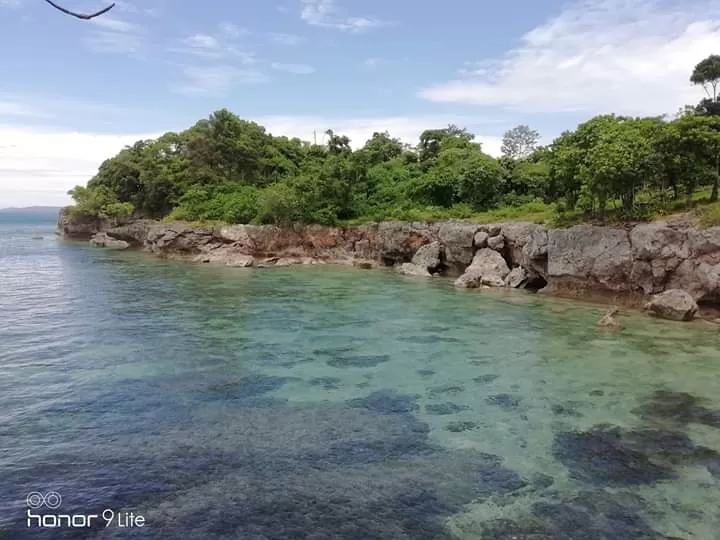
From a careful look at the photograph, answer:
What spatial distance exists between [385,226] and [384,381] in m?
29.2

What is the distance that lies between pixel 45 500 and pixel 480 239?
99.9 ft

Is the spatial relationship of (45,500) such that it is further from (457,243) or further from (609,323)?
(457,243)

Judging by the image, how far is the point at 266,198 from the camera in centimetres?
4850

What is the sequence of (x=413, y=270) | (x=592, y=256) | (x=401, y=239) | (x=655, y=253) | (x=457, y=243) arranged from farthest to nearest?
(x=401, y=239)
(x=413, y=270)
(x=457, y=243)
(x=592, y=256)
(x=655, y=253)

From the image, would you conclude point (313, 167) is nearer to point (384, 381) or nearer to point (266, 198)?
point (266, 198)

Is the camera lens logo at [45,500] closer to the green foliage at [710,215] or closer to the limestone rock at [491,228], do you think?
the green foliage at [710,215]

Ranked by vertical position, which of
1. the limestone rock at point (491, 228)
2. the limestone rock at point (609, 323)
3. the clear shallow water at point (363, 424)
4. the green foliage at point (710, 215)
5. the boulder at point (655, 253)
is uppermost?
the green foliage at point (710, 215)

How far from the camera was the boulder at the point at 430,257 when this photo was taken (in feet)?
128

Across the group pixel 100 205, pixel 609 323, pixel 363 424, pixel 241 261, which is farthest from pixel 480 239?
pixel 100 205

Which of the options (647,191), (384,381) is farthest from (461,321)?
(647,191)

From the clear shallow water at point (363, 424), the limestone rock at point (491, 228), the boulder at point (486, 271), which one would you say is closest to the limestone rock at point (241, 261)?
the boulder at point (486, 271)

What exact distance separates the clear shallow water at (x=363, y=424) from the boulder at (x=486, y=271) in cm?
851

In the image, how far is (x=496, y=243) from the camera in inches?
1389

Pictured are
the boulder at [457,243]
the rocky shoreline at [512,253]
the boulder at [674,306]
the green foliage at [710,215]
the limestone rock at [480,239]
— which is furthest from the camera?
the boulder at [457,243]
